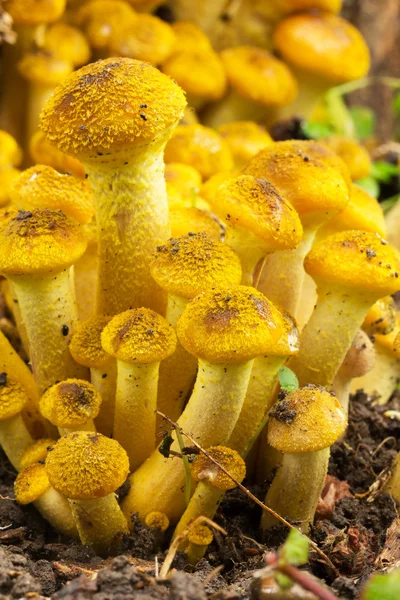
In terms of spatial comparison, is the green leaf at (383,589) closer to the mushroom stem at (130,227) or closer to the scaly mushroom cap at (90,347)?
the scaly mushroom cap at (90,347)

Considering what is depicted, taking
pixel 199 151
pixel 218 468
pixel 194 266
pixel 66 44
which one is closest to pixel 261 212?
pixel 194 266

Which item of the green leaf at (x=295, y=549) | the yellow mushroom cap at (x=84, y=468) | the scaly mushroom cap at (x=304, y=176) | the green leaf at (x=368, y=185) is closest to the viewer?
the green leaf at (x=295, y=549)

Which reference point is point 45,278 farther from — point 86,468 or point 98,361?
point 86,468

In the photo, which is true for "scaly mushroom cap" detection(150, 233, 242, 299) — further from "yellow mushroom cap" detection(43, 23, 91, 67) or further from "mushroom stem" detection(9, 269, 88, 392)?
"yellow mushroom cap" detection(43, 23, 91, 67)

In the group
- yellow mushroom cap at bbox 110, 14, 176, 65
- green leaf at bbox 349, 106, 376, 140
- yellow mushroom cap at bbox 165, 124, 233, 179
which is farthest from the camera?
green leaf at bbox 349, 106, 376, 140

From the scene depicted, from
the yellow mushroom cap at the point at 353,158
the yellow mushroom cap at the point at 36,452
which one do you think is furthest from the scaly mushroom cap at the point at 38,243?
the yellow mushroom cap at the point at 353,158

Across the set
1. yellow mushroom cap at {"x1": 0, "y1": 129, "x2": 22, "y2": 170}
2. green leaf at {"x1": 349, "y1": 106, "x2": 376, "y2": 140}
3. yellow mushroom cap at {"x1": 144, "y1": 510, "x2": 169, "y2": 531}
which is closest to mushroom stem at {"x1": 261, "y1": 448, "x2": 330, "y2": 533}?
yellow mushroom cap at {"x1": 144, "y1": 510, "x2": 169, "y2": 531}

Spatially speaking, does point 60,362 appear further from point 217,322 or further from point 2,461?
point 217,322
